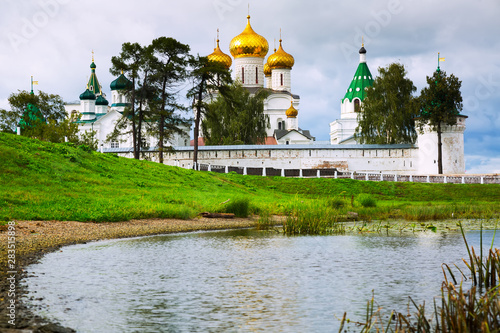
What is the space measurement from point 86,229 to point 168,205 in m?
4.59

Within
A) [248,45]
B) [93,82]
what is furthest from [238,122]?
[93,82]

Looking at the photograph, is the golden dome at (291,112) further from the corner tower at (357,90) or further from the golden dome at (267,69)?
the corner tower at (357,90)

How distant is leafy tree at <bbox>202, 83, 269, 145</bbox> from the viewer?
151 ft

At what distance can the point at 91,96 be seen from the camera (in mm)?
64125

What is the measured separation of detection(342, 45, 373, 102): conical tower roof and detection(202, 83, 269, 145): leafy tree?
18050 mm

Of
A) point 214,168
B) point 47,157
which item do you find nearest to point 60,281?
point 47,157

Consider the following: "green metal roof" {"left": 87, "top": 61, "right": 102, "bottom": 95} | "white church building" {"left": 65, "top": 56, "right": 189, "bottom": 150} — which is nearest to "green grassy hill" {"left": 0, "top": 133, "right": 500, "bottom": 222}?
"white church building" {"left": 65, "top": 56, "right": 189, "bottom": 150}

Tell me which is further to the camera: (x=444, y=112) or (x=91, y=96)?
(x=91, y=96)

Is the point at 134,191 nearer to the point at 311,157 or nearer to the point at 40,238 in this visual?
the point at 40,238

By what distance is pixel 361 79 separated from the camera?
208 feet

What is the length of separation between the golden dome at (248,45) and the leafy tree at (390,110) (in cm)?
1564

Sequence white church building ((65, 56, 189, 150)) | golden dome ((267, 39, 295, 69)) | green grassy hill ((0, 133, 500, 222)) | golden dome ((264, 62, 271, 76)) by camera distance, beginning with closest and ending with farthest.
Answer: green grassy hill ((0, 133, 500, 222)) < white church building ((65, 56, 189, 150)) < golden dome ((267, 39, 295, 69)) < golden dome ((264, 62, 271, 76))

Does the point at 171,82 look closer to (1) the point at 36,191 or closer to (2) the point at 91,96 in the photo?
(1) the point at 36,191

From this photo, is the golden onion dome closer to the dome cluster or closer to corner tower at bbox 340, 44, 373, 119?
the dome cluster
